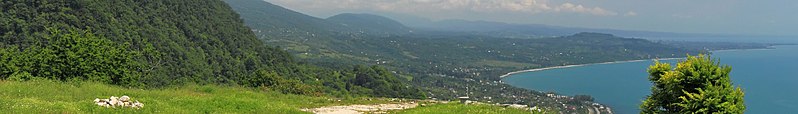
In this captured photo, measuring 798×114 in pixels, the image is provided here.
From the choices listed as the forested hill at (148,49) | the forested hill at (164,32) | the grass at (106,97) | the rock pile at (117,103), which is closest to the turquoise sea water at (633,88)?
the forested hill at (148,49)

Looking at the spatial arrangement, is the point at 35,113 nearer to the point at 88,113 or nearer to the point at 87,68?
the point at 88,113

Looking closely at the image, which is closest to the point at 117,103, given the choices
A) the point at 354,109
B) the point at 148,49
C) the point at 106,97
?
the point at 106,97

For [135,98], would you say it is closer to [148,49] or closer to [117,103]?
[117,103]

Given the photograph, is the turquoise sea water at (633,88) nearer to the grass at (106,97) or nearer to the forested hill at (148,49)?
the forested hill at (148,49)

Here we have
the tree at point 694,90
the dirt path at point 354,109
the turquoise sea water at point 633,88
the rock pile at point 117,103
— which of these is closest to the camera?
the rock pile at point 117,103

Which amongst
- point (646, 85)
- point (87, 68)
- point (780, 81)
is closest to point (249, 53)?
point (87, 68)
